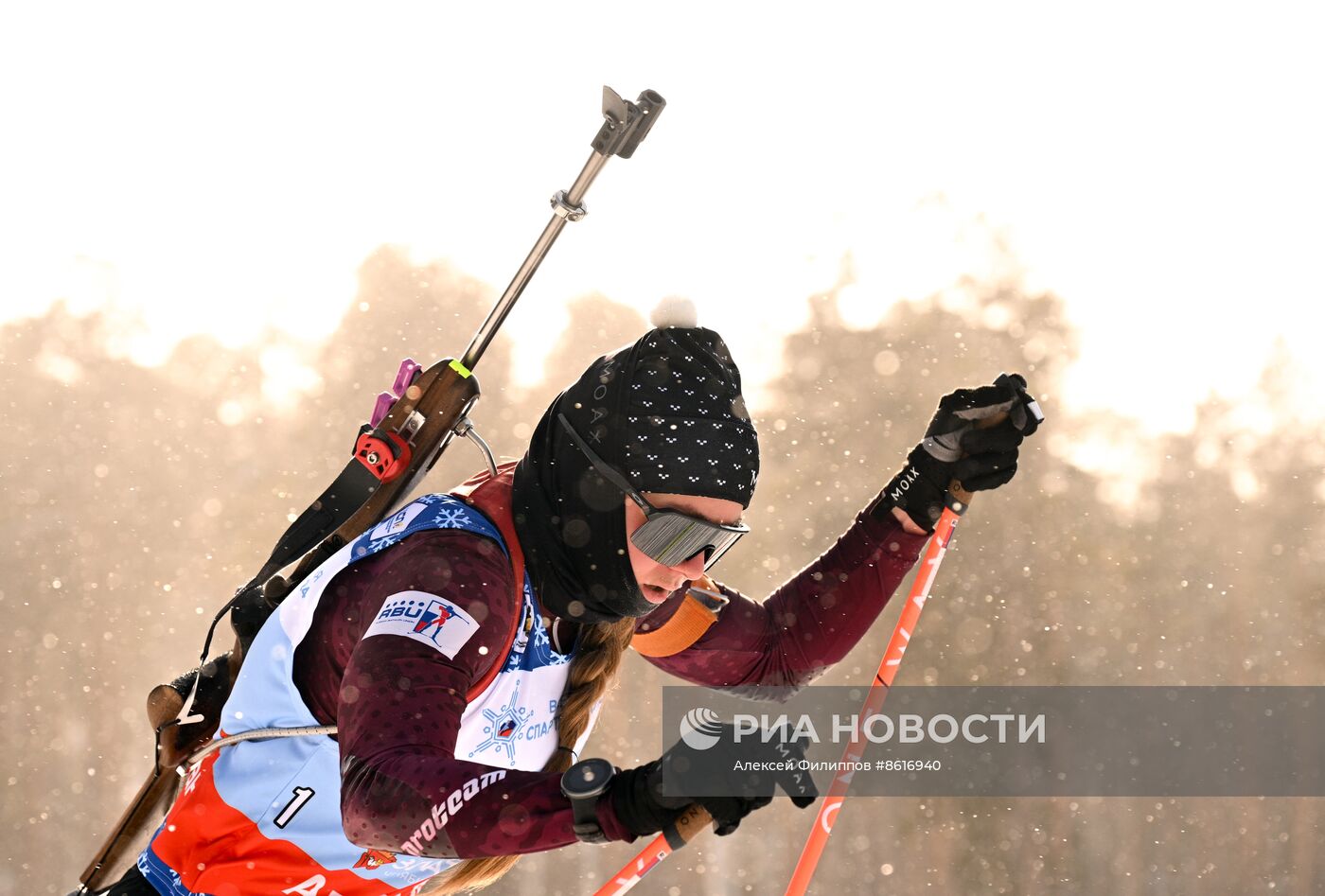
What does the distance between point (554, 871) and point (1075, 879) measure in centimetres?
721

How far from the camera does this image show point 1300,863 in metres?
15.5

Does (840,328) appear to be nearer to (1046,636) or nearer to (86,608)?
(1046,636)

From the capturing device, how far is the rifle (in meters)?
2.38

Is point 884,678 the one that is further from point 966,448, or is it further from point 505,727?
point 505,727

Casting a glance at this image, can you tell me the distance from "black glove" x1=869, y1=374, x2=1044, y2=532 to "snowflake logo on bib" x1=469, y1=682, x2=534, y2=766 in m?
1.17

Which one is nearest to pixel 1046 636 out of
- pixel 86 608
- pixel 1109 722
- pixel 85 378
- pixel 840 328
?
pixel 1109 722

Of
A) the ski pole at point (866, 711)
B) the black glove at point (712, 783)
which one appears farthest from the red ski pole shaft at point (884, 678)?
the black glove at point (712, 783)

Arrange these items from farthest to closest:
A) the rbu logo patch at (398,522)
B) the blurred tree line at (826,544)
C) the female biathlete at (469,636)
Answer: the blurred tree line at (826,544), the rbu logo patch at (398,522), the female biathlete at (469,636)

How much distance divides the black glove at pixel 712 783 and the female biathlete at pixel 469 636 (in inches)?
4.5

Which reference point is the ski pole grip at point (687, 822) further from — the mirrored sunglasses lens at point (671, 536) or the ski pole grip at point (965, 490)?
the ski pole grip at point (965, 490)

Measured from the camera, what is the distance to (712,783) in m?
1.47

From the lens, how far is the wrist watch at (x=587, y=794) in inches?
58.5

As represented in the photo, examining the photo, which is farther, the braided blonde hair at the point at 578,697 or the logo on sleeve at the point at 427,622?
the braided blonde hair at the point at 578,697

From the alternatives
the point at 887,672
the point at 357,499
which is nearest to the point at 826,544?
the point at 887,672
